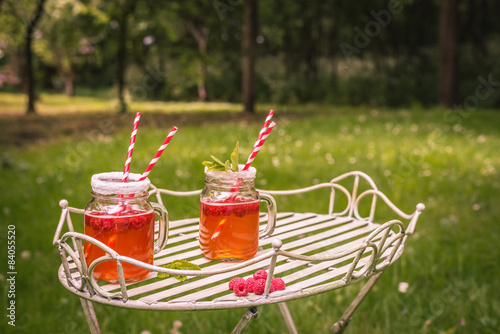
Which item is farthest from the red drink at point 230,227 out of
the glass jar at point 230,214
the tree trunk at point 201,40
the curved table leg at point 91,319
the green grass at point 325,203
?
the tree trunk at point 201,40

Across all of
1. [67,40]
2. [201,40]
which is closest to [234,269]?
[201,40]

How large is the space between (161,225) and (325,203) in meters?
2.90

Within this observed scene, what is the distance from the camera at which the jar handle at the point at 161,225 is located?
5.02 feet

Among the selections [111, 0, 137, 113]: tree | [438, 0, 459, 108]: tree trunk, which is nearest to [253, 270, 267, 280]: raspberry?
[438, 0, 459, 108]: tree trunk

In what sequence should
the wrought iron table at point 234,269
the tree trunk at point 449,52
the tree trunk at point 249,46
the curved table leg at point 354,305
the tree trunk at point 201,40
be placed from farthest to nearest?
the tree trunk at point 201,40, the tree trunk at point 249,46, the tree trunk at point 449,52, the curved table leg at point 354,305, the wrought iron table at point 234,269

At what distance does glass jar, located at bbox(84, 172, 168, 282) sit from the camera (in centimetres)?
138

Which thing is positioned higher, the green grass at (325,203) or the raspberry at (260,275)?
the raspberry at (260,275)

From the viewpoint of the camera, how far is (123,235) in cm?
140

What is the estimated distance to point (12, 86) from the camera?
958 inches

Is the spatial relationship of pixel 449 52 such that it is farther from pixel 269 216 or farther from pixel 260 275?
pixel 260 275

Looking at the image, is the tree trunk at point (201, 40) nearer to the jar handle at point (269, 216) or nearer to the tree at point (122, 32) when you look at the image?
the tree at point (122, 32)

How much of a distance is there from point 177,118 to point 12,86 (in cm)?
1598

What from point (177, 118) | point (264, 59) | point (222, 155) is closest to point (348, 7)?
point (264, 59)

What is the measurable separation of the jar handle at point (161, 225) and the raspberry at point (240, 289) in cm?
30
